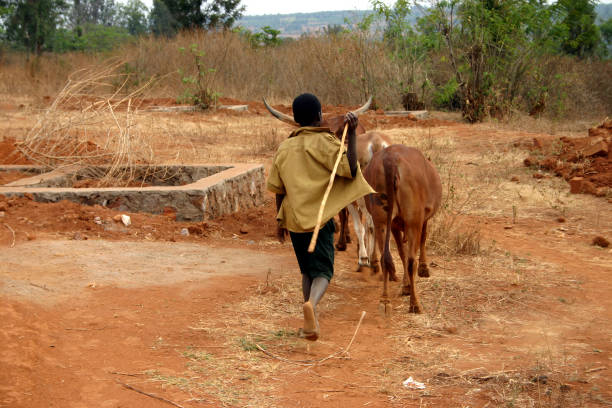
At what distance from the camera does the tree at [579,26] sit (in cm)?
1656

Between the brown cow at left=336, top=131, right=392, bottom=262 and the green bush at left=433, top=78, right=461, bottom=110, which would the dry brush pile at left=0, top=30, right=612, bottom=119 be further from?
the brown cow at left=336, top=131, right=392, bottom=262

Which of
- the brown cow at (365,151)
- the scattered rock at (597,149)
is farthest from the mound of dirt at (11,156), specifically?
the scattered rock at (597,149)

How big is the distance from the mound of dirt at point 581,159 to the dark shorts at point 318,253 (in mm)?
6222

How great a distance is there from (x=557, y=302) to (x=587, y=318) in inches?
16.0

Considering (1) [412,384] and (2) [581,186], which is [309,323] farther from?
(2) [581,186]

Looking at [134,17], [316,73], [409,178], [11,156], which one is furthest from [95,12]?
[409,178]

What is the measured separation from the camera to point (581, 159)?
34.5 feet

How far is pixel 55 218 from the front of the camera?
22.2 ft

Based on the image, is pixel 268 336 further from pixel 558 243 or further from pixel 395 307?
pixel 558 243

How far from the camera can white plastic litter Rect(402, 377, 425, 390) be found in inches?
147

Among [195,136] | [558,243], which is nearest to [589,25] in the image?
[195,136]

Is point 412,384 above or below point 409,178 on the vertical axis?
below

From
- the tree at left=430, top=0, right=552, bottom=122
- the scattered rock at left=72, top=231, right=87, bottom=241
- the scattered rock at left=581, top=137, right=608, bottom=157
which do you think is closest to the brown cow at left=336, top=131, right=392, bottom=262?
the scattered rock at left=72, top=231, right=87, bottom=241

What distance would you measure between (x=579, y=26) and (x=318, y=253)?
75.4ft
